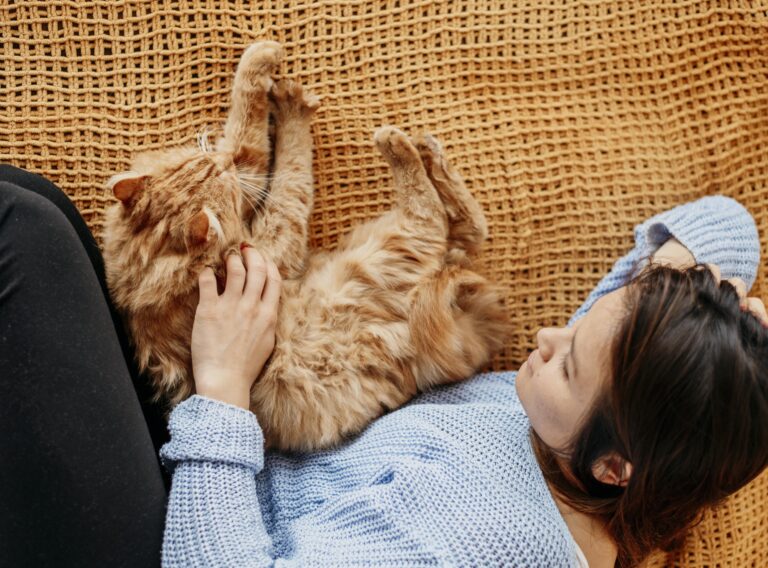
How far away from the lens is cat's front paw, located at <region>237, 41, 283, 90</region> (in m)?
1.41

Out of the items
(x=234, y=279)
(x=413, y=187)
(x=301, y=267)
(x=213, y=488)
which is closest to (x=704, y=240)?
(x=413, y=187)

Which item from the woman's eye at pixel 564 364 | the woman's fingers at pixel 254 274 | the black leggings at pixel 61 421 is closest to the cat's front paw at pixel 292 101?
the woman's fingers at pixel 254 274

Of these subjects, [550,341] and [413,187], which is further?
[413,187]

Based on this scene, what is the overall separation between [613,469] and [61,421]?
2.78 ft

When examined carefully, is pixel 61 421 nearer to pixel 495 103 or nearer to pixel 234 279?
pixel 234 279

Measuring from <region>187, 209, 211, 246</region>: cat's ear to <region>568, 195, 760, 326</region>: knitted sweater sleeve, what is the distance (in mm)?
781

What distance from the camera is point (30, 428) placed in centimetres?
100

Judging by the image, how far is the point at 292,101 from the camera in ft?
4.80

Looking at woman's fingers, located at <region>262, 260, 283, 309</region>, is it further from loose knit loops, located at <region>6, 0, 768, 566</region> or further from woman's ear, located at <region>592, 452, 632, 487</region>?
woman's ear, located at <region>592, 452, 632, 487</region>

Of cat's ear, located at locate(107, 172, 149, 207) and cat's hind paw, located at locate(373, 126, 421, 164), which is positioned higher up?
cat's hind paw, located at locate(373, 126, 421, 164)

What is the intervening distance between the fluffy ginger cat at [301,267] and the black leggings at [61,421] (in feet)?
0.65

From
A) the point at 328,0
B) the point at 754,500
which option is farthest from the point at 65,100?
the point at 754,500

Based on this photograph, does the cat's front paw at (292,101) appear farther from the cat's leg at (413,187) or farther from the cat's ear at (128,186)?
the cat's ear at (128,186)

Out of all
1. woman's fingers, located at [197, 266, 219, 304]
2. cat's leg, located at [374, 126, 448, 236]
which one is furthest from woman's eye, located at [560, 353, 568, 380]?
woman's fingers, located at [197, 266, 219, 304]
